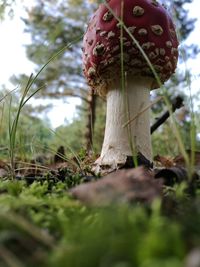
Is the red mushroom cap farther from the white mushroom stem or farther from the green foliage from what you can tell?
the green foliage

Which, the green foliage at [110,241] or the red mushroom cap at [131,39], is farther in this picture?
the red mushroom cap at [131,39]

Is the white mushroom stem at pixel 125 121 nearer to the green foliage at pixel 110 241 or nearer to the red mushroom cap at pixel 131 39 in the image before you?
the red mushroom cap at pixel 131 39

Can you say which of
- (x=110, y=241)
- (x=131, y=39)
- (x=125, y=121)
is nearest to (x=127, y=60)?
(x=131, y=39)

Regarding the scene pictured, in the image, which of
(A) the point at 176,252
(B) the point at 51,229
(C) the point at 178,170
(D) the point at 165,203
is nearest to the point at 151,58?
(C) the point at 178,170

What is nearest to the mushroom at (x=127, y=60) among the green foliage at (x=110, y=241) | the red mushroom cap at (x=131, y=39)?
the red mushroom cap at (x=131, y=39)

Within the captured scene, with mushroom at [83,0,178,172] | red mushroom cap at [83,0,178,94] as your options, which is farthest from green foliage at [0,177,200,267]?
red mushroom cap at [83,0,178,94]

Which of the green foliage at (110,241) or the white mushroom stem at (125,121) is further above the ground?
the white mushroom stem at (125,121)

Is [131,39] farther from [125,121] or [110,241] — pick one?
[110,241]
